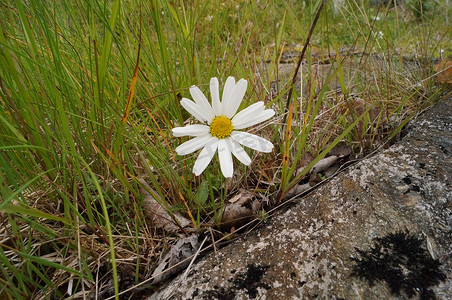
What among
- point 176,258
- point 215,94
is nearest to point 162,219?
point 176,258

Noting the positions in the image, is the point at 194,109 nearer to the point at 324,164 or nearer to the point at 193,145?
the point at 193,145

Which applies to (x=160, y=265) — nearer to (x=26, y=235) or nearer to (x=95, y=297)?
(x=95, y=297)

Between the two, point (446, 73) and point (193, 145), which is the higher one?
point (193, 145)

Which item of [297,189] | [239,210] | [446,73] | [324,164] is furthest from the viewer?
[446,73]

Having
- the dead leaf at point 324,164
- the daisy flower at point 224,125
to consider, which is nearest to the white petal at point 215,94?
the daisy flower at point 224,125

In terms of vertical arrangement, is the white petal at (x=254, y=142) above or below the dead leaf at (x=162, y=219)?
above

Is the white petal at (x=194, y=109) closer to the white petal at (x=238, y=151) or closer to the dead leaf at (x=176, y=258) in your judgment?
the white petal at (x=238, y=151)

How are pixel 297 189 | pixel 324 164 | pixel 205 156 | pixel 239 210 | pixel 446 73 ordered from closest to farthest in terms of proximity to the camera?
1. pixel 205 156
2. pixel 239 210
3. pixel 297 189
4. pixel 324 164
5. pixel 446 73
